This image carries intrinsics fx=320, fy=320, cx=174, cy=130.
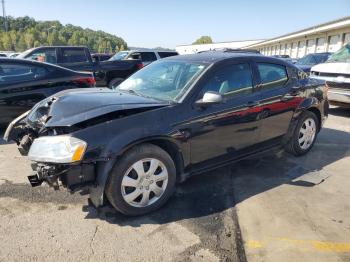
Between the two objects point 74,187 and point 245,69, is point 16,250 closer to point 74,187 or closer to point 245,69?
point 74,187

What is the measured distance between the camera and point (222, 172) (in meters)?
4.55

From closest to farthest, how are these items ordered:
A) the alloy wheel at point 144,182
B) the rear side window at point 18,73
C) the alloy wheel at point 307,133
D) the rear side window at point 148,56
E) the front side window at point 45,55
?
the alloy wheel at point 144,182, the alloy wheel at point 307,133, the rear side window at point 18,73, the front side window at point 45,55, the rear side window at point 148,56

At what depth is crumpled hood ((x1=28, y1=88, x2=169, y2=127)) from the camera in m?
3.15

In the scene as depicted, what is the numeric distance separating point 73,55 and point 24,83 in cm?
494

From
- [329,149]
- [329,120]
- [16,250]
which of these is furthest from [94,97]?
[329,120]

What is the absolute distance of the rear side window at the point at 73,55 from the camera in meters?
10.6

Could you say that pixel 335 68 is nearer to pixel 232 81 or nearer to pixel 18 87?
pixel 232 81

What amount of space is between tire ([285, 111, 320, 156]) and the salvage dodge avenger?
7.0 inches

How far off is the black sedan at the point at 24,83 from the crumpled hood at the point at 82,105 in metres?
2.34

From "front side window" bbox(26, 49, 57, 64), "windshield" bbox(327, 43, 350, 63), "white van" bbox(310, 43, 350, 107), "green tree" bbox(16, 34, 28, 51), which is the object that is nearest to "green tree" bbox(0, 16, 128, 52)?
"green tree" bbox(16, 34, 28, 51)

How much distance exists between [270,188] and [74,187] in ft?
7.98

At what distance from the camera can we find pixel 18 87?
597 centimetres

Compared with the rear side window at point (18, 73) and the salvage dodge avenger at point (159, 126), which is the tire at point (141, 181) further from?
the rear side window at point (18, 73)

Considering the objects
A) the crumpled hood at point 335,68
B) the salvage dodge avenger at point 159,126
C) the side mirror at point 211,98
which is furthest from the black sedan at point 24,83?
the crumpled hood at point 335,68
